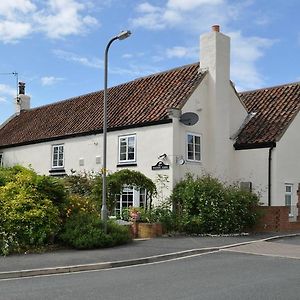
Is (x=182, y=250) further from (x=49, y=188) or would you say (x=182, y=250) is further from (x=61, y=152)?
(x=61, y=152)

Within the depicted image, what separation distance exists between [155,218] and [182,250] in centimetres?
450

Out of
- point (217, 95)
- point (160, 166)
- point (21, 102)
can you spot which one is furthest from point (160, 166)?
point (21, 102)

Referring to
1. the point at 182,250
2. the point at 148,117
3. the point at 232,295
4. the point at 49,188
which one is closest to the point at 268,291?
the point at 232,295

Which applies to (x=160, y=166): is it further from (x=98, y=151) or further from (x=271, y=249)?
(x=271, y=249)

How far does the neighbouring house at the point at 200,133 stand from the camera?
22422mm

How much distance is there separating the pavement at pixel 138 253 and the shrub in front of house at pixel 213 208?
850 millimetres

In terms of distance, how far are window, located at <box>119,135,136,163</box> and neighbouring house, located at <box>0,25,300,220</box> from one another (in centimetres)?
5

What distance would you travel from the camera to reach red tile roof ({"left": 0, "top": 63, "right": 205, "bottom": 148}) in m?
23.4

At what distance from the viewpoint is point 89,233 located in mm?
15586

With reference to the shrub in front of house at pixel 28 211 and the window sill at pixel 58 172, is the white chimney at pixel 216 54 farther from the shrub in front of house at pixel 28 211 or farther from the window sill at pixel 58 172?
the shrub in front of house at pixel 28 211

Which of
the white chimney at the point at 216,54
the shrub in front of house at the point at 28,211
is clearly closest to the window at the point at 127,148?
the white chimney at the point at 216,54

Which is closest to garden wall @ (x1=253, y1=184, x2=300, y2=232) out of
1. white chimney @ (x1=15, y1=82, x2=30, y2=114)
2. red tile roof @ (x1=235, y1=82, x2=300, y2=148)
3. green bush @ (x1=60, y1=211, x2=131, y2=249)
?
red tile roof @ (x1=235, y1=82, x2=300, y2=148)

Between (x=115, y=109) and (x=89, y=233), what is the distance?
11.3 metres

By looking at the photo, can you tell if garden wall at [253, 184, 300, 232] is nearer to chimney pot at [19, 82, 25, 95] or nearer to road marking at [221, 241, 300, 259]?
road marking at [221, 241, 300, 259]
